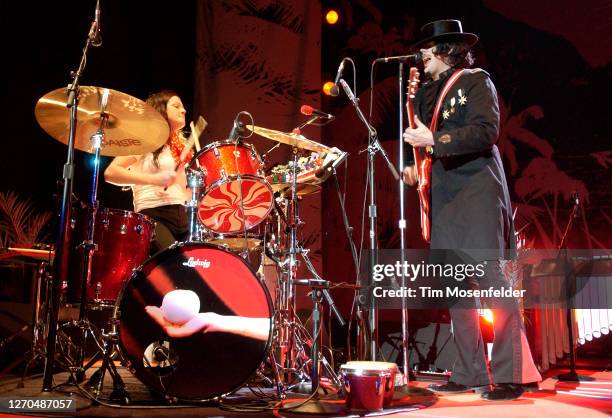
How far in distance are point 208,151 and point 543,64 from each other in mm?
4714

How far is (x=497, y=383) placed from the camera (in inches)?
131

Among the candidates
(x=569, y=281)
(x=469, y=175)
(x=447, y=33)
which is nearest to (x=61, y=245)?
(x=469, y=175)

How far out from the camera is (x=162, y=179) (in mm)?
4664

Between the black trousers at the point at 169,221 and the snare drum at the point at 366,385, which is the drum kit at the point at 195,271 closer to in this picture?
the snare drum at the point at 366,385

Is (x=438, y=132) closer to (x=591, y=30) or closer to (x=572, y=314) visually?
(x=572, y=314)

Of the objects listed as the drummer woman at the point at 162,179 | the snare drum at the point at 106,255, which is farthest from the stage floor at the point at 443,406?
the drummer woman at the point at 162,179

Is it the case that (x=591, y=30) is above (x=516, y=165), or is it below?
above

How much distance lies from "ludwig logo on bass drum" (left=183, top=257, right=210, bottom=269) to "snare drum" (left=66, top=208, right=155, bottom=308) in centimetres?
75

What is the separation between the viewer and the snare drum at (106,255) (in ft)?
12.3

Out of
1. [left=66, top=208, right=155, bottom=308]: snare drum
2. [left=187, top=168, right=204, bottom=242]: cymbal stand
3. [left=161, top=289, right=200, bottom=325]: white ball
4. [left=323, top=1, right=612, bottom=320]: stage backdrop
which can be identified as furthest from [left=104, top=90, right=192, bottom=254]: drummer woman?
[left=323, top=1, right=612, bottom=320]: stage backdrop

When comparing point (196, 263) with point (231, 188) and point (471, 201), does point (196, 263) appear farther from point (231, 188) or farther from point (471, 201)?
point (471, 201)

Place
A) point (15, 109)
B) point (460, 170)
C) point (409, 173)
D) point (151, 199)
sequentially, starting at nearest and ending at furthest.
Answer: point (460, 170)
point (409, 173)
point (151, 199)
point (15, 109)

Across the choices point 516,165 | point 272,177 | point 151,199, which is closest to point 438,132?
point 272,177

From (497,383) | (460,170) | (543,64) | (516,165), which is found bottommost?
(497,383)
